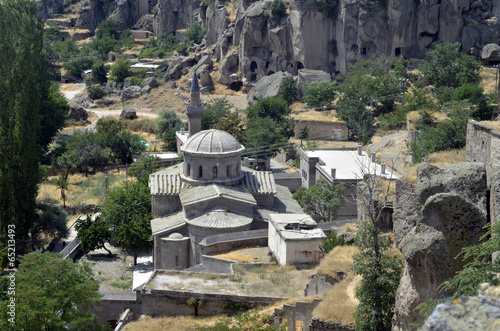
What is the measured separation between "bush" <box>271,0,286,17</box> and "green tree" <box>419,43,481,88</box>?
16.8m

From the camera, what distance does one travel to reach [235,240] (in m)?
27.7

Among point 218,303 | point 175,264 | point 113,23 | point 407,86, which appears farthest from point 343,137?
point 113,23

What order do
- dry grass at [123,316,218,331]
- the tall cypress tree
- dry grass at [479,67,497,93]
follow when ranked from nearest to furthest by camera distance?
dry grass at [123,316,218,331] < the tall cypress tree < dry grass at [479,67,497,93]

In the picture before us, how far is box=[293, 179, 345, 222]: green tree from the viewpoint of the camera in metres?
34.7

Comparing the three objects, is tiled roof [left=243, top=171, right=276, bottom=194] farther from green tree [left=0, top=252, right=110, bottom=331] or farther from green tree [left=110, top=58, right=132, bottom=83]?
green tree [left=110, top=58, right=132, bottom=83]

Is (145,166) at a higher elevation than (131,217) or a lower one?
higher

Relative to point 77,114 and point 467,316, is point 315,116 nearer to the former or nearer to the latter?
point 77,114

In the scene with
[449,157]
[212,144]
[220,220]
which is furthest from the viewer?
[212,144]

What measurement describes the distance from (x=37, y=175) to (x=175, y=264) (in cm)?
872

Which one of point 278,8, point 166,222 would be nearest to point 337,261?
point 166,222

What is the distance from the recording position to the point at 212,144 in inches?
1193

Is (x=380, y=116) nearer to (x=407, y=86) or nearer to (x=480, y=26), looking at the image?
(x=407, y=86)

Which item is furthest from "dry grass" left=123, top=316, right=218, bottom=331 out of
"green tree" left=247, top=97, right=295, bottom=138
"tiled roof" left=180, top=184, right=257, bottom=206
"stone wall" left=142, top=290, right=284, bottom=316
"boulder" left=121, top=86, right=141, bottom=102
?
"boulder" left=121, top=86, right=141, bottom=102

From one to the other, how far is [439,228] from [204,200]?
52.7 ft
